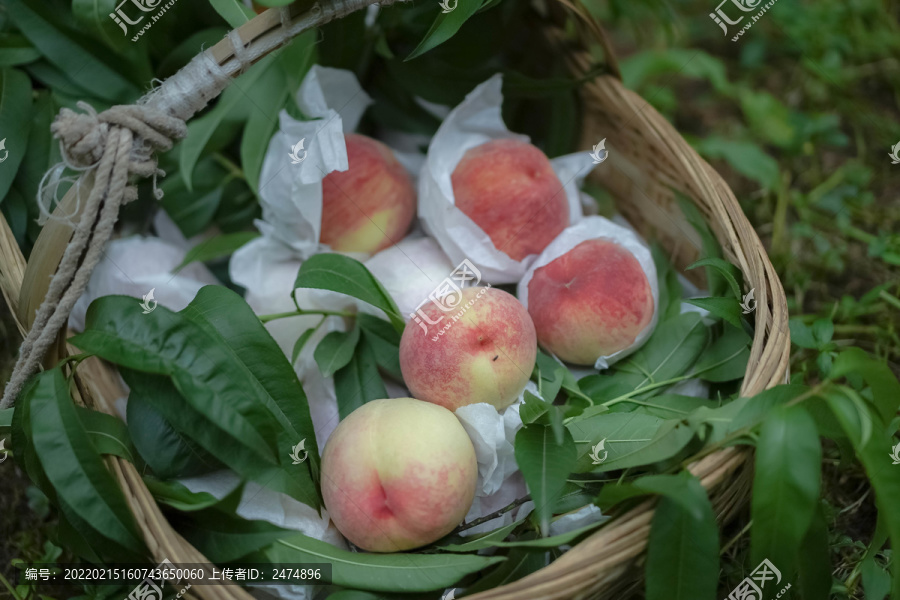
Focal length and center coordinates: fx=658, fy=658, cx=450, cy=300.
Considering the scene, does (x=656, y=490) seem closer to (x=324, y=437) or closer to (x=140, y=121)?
(x=324, y=437)

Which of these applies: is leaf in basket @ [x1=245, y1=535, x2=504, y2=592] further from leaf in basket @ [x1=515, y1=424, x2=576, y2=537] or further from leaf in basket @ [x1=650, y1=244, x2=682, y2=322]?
leaf in basket @ [x1=650, y1=244, x2=682, y2=322]

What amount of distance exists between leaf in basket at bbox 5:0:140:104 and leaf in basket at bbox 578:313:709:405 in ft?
2.29

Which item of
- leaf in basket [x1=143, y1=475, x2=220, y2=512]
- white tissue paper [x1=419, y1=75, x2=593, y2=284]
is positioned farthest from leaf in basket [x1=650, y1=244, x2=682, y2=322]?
leaf in basket [x1=143, y1=475, x2=220, y2=512]

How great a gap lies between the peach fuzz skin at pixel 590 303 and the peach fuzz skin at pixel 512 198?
2.3 inches

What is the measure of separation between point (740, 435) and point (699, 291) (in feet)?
1.11

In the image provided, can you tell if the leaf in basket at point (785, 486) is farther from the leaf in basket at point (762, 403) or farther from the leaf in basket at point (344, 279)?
the leaf in basket at point (344, 279)

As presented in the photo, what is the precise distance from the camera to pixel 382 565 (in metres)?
0.59

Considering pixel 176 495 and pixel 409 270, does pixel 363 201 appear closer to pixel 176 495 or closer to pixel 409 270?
pixel 409 270

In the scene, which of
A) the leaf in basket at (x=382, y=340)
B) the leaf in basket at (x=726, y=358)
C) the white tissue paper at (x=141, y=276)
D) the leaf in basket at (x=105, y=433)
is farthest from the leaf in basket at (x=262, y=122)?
the leaf in basket at (x=726, y=358)

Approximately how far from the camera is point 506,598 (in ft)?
1.69

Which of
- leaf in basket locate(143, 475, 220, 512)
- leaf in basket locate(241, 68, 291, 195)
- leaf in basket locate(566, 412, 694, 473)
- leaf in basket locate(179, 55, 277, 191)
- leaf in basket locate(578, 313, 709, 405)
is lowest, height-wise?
leaf in basket locate(578, 313, 709, 405)

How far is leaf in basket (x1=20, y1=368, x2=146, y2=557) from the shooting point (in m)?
0.54

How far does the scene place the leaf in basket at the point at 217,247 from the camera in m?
0.83

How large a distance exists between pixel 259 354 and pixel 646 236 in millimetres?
565
